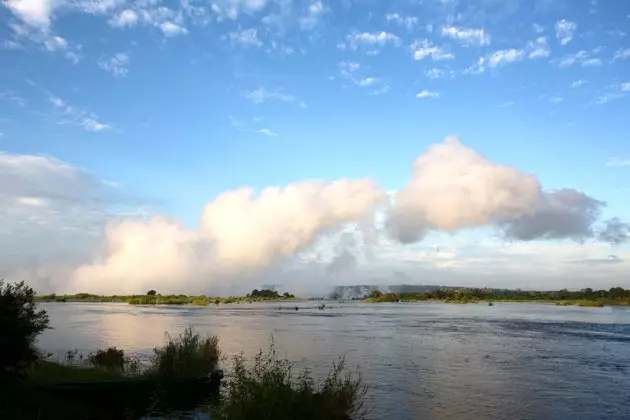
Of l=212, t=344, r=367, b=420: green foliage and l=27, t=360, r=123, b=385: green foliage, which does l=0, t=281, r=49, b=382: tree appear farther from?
l=212, t=344, r=367, b=420: green foliage

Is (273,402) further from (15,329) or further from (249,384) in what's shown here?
(15,329)

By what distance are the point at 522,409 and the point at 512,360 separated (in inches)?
668

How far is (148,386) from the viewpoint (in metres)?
23.1

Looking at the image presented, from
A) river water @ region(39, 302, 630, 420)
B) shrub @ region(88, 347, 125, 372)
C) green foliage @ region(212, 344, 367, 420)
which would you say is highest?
green foliage @ region(212, 344, 367, 420)

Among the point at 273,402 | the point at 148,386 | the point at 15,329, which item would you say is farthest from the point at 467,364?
the point at 15,329

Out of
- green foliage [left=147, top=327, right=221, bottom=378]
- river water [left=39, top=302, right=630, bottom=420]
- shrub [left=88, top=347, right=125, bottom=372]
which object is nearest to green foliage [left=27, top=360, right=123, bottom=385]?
green foliage [left=147, top=327, right=221, bottom=378]

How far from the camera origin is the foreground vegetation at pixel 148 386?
14898mm

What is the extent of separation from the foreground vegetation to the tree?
0.09ft

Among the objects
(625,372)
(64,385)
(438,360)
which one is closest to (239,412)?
(64,385)

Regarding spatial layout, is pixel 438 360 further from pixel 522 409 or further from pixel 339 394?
pixel 339 394

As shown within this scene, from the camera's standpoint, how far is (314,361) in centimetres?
3791

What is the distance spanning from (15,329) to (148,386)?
823 cm

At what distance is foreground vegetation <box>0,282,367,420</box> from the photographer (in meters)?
14.9

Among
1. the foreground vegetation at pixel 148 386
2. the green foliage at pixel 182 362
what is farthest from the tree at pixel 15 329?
the green foliage at pixel 182 362
